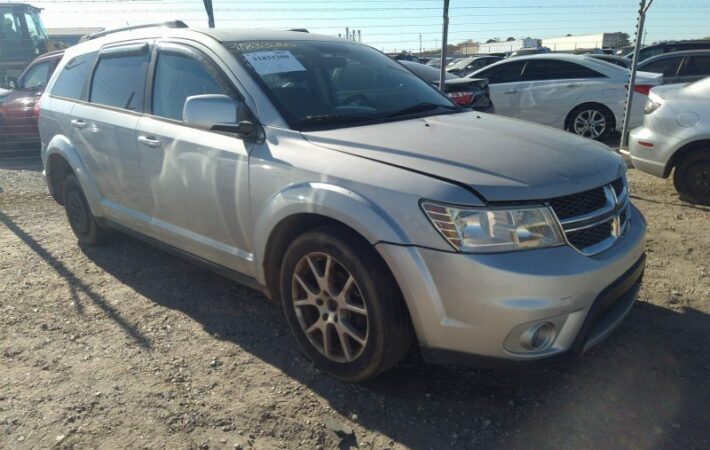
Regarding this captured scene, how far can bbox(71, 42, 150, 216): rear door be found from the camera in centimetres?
396

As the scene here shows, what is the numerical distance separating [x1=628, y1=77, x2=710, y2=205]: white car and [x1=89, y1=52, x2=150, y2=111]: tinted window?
4707 millimetres

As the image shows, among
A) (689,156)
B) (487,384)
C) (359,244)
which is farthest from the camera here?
(689,156)

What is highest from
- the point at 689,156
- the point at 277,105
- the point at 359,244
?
the point at 277,105

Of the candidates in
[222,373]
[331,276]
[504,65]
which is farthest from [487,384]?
[504,65]

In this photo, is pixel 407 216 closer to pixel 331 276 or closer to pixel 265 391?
pixel 331 276

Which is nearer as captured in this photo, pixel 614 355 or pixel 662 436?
pixel 662 436

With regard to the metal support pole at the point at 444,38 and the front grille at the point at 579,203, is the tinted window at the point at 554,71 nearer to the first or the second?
the metal support pole at the point at 444,38

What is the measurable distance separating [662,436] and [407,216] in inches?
56.6

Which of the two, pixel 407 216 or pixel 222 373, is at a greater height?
pixel 407 216

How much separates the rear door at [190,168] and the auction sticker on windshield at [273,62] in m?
0.19

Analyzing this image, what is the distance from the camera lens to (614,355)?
10.0 ft

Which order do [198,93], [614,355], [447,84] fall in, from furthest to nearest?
1. [447,84]
2. [198,93]
3. [614,355]

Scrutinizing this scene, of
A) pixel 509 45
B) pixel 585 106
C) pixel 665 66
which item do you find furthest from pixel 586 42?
pixel 585 106

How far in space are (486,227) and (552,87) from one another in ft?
25.1
